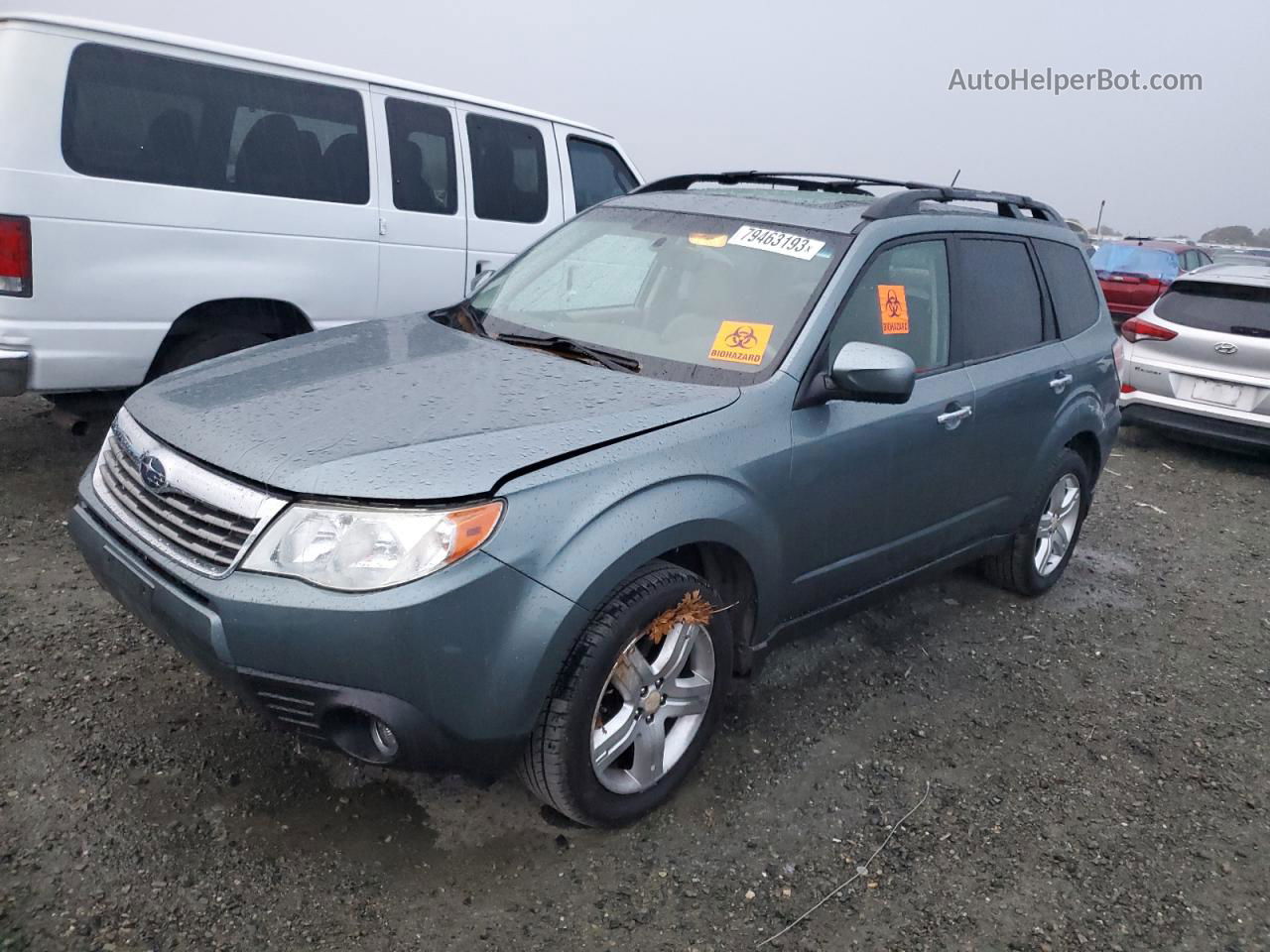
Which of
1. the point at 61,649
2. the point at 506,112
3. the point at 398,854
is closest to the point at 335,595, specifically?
the point at 398,854

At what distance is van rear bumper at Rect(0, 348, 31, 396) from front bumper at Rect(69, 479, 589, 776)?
2.33 m

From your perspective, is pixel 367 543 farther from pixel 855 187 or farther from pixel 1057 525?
pixel 1057 525

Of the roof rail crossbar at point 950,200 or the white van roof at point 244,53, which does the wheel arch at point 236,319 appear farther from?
the roof rail crossbar at point 950,200

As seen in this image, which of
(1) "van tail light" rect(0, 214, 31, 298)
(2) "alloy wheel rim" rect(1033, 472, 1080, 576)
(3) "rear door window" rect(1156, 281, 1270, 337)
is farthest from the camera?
(3) "rear door window" rect(1156, 281, 1270, 337)

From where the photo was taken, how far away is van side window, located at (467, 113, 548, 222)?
5.99m

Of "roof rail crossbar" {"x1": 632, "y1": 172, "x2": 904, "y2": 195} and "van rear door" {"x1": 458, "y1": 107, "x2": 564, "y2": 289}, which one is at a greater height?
"roof rail crossbar" {"x1": 632, "y1": 172, "x2": 904, "y2": 195}

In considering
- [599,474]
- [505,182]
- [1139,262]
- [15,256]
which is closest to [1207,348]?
[505,182]

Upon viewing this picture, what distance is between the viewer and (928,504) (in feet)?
11.4

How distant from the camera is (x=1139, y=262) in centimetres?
1458

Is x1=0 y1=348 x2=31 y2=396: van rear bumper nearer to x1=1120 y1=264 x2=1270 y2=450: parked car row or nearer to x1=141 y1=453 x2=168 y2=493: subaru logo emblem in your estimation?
x1=141 y1=453 x2=168 y2=493: subaru logo emblem

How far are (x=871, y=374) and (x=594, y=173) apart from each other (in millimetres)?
4605

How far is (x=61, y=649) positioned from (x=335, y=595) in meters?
1.70

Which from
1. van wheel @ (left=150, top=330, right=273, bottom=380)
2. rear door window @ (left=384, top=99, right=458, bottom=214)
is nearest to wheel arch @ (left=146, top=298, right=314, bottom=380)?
van wheel @ (left=150, top=330, right=273, bottom=380)

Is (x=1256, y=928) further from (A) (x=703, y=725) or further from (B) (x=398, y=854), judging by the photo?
(B) (x=398, y=854)
